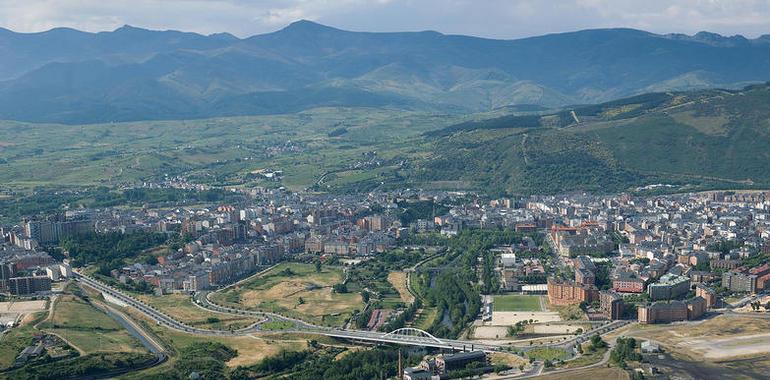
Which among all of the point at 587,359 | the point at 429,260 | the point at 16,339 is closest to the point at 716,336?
the point at 587,359

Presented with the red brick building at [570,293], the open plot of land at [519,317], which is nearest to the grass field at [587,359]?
the open plot of land at [519,317]

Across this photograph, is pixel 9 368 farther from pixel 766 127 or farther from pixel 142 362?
pixel 766 127

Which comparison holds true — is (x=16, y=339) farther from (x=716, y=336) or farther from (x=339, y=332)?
(x=716, y=336)

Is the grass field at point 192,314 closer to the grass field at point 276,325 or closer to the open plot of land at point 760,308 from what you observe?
the grass field at point 276,325

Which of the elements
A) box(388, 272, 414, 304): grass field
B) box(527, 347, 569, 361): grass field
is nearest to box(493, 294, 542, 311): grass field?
box(388, 272, 414, 304): grass field

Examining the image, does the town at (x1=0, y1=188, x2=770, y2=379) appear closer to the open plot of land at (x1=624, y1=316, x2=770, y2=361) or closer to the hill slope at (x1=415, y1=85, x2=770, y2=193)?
the open plot of land at (x1=624, y1=316, x2=770, y2=361)

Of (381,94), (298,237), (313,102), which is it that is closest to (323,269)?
(298,237)
